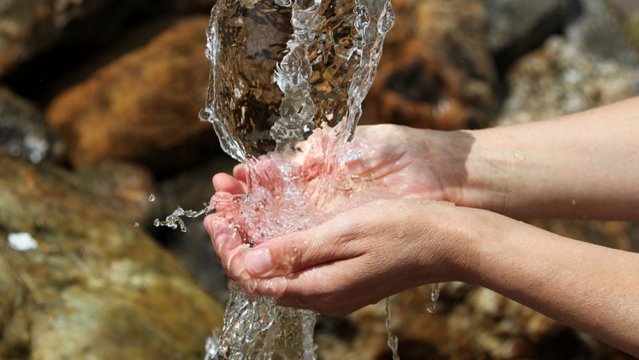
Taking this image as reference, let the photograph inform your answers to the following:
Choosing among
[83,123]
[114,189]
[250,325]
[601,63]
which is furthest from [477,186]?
[601,63]

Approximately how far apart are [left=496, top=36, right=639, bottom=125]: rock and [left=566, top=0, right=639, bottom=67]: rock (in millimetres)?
90

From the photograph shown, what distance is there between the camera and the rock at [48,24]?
5.12 meters

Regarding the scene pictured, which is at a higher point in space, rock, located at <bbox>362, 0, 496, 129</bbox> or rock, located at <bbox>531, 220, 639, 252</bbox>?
rock, located at <bbox>362, 0, 496, 129</bbox>

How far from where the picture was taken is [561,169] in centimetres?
243

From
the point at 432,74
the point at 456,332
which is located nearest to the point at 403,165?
the point at 456,332

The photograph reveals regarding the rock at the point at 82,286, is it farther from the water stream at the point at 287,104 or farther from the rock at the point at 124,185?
the rock at the point at 124,185

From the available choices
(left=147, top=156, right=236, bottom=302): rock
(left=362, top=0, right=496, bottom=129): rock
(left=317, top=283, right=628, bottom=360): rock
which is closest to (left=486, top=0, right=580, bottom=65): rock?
(left=362, top=0, right=496, bottom=129): rock

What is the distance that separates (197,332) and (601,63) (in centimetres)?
452

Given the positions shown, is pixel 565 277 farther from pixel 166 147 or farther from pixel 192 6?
pixel 192 6

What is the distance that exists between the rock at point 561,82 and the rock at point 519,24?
0.09 metres

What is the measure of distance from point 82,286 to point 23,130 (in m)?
2.16

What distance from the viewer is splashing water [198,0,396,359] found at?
235cm

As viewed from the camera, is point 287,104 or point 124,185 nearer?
point 287,104

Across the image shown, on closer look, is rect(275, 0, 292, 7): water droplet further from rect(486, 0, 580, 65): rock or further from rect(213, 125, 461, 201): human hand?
rect(486, 0, 580, 65): rock
